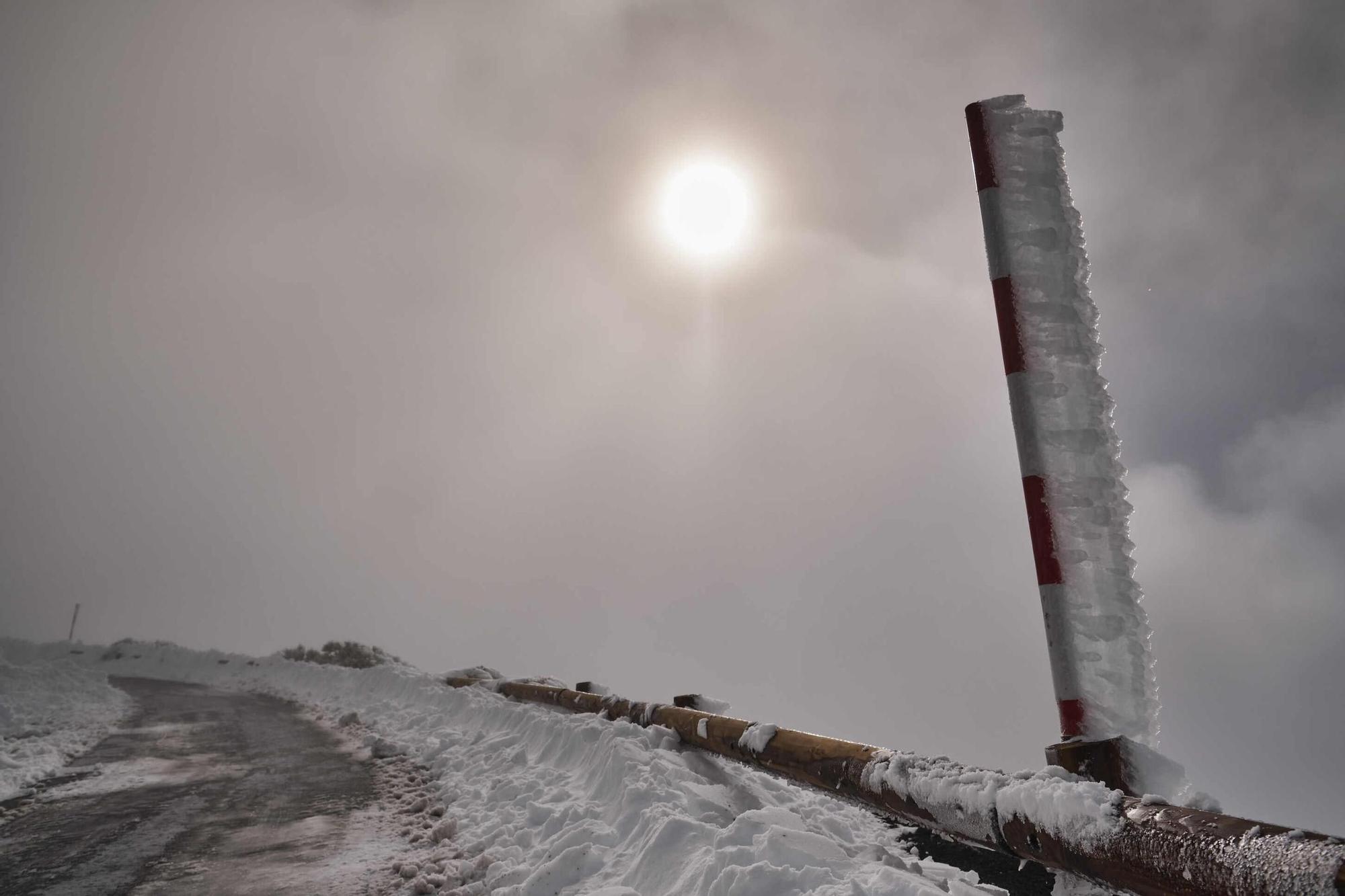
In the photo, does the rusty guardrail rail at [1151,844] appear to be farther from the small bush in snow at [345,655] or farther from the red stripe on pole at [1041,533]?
the small bush in snow at [345,655]

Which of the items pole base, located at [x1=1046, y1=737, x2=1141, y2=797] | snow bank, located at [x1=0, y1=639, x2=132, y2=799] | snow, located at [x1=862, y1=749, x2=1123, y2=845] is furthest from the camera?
snow bank, located at [x1=0, y1=639, x2=132, y2=799]

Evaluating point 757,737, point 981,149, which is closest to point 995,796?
point 757,737

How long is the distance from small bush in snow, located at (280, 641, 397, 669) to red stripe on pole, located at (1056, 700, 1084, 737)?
20893 millimetres

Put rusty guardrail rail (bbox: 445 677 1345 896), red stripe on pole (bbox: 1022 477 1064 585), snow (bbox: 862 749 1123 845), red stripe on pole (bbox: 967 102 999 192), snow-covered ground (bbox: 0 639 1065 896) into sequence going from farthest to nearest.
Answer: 1. red stripe on pole (bbox: 967 102 999 192)
2. snow-covered ground (bbox: 0 639 1065 896)
3. red stripe on pole (bbox: 1022 477 1064 585)
4. snow (bbox: 862 749 1123 845)
5. rusty guardrail rail (bbox: 445 677 1345 896)

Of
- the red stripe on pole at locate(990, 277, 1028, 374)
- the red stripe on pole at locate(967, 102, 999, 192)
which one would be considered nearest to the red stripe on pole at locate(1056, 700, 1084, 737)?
the red stripe on pole at locate(990, 277, 1028, 374)

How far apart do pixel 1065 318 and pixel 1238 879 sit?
2251mm

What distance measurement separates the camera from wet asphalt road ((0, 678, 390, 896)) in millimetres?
3785

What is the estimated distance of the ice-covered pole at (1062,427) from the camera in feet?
8.57

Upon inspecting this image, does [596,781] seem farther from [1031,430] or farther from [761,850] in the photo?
[1031,430]

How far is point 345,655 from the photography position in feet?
72.2

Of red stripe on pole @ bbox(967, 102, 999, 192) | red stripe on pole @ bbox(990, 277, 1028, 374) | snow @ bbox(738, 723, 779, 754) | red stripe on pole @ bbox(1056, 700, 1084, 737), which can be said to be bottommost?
snow @ bbox(738, 723, 779, 754)

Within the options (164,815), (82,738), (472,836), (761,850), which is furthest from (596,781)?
(82,738)

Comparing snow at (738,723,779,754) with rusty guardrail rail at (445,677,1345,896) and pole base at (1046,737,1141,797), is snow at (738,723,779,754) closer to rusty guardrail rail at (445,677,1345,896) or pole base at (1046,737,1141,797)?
rusty guardrail rail at (445,677,1345,896)

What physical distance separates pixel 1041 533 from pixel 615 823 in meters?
3.04
